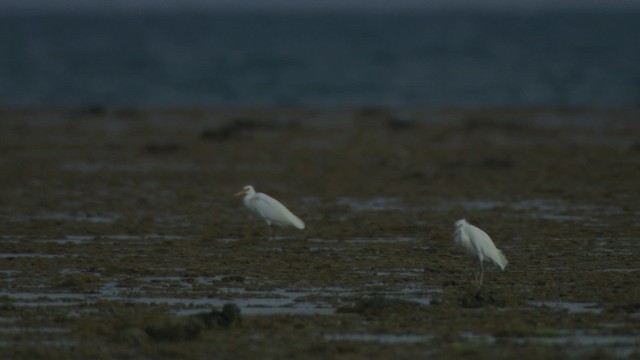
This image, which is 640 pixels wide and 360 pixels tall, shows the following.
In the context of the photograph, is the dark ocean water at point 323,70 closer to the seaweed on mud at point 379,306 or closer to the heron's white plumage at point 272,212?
the heron's white plumage at point 272,212

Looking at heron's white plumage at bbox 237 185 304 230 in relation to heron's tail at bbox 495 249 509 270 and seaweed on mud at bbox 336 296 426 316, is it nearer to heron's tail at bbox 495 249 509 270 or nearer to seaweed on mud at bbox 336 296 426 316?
heron's tail at bbox 495 249 509 270

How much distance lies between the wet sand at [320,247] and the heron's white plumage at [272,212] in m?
0.28

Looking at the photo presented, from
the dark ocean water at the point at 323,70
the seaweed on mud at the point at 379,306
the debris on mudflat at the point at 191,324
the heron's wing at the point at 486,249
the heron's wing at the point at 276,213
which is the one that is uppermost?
the dark ocean water at the point at 323,70

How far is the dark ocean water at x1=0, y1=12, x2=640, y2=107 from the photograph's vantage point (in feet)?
174

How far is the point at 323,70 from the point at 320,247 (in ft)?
185

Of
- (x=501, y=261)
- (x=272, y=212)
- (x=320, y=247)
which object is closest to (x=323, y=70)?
(x=272, y=212)

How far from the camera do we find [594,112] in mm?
41250

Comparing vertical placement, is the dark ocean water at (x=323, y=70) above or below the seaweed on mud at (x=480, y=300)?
above

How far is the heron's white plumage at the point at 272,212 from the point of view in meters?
16.6

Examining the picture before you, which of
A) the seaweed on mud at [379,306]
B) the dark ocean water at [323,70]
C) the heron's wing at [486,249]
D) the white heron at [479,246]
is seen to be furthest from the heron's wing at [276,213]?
the dark ocean water at [323,70]

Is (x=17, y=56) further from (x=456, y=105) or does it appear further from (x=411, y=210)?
(x=411, y=210)

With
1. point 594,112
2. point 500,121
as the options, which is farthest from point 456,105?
point 500,121

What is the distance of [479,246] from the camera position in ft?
43.2

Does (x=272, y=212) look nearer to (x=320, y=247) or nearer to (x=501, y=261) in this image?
(x=320, y=247)
